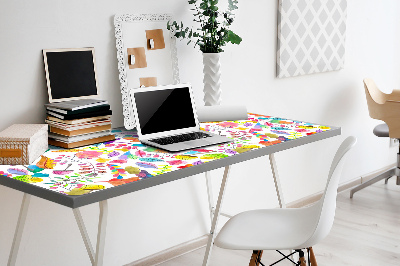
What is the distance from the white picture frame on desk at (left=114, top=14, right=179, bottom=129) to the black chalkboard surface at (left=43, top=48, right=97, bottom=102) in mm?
181

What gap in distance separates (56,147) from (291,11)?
1840 mm

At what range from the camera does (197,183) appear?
3166mm

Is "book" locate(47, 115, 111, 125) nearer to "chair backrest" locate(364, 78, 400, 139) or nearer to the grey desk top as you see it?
the grey desk top

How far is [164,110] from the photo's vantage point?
2404 millimetres

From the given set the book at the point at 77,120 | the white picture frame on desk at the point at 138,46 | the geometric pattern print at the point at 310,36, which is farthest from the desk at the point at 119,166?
the geometric pattern print at the point at 310,36

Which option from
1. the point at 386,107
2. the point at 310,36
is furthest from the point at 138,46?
the point at 386,107

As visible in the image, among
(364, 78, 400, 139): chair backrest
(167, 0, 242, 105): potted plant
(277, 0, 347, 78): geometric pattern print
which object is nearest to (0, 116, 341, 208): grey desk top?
(167, 0, 242, 105): potted plant

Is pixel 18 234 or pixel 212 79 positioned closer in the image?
pixel 18 234

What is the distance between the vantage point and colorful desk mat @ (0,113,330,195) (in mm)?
1797

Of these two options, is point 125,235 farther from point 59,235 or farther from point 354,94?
point 354,94

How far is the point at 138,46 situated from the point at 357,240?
1688 millimetres

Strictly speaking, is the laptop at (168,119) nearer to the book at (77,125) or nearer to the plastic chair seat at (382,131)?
the book at (77,125)

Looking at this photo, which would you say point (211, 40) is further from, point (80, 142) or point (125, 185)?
point (125, 185)

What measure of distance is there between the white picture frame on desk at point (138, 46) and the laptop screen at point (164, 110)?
0.59ft
